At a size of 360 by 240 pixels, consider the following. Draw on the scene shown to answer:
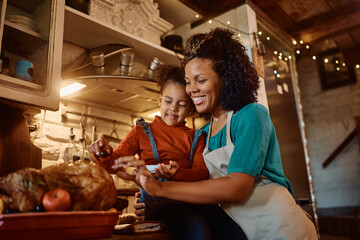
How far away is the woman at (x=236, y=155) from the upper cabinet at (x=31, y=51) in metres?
0.86

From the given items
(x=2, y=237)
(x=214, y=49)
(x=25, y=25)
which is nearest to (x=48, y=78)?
(x=25, y=25)

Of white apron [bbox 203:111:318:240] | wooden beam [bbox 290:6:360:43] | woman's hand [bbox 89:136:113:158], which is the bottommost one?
white apron [bbox 203:111:318:240]

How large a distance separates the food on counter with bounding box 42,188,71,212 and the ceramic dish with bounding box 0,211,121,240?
1.2 inches

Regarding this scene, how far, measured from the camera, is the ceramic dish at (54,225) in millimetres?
724

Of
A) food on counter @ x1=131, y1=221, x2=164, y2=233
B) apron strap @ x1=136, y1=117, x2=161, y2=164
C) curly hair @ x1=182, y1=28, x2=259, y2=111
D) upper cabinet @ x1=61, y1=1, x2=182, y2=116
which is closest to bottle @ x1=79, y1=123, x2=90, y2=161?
upper cabinet @ x1=61, y1=1, x2=182, y2=116

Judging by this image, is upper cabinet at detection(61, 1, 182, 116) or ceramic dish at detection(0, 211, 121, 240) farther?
upper cabinet at detection(61, 1, 182, 116)

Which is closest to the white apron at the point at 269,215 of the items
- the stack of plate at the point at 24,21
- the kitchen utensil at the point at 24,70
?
the kitchen utensil at the point at 24,70

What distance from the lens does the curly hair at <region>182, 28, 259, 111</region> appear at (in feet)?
4.99

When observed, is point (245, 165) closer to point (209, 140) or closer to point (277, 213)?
point (277, 213)

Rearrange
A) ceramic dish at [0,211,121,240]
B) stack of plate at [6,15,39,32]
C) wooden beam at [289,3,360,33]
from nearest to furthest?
ceramic dish at [0,211,121,240] → stack of plate at [6,15,39,32] → wooden beam at [289,3,360,33]

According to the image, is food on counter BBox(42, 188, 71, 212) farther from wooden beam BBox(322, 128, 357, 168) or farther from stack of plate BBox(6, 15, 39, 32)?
wooden beam BBox(322, 128, 357, 168)

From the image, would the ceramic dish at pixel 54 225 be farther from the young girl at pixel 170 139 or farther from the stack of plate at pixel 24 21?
the stack of plate at pixel 24 21

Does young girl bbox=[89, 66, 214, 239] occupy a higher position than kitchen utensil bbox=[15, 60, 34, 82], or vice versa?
kitchen utensil bbox=[15, 60, 34, 82]

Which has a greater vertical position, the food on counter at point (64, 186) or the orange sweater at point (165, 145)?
the orange sweater at point (165, 145)
